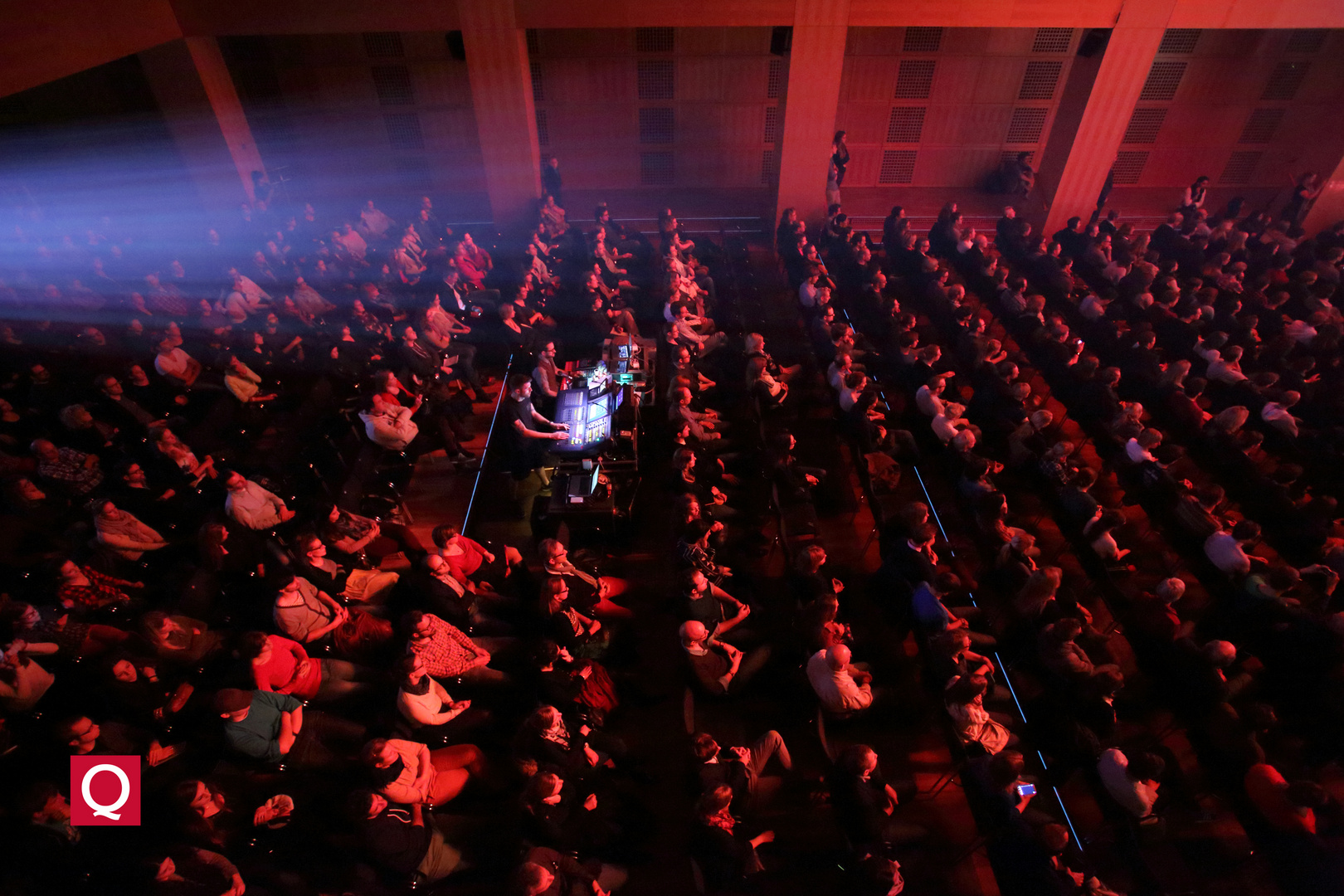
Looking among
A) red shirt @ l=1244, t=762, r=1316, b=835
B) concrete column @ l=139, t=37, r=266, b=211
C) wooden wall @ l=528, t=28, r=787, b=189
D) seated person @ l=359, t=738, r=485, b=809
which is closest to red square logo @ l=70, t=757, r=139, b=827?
seated person @ l=359, t=738, r=485, b=809

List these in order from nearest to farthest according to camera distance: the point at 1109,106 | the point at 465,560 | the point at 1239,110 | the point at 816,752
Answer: the point at 816,752 < the point at 465,560 < the point at 1109,106 < the point at 1239,110

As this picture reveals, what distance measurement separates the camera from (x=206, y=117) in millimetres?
11125

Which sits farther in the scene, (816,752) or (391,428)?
(391,428)

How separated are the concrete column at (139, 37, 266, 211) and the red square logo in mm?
11527

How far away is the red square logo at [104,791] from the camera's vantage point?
11.1 feet

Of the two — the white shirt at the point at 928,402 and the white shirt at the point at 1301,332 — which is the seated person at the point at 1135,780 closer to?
the white shirt at the point at 928,402

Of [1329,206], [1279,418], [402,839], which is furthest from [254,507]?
[1329,206]

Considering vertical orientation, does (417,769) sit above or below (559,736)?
below

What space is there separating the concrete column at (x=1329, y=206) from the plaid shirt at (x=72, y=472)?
19.1 m

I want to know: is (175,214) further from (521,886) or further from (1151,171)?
(1151,171)

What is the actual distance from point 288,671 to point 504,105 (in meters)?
10.2

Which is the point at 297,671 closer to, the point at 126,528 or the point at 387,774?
the point at 387,774

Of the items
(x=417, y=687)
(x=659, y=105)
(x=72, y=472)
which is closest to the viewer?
(x=417, y=687)

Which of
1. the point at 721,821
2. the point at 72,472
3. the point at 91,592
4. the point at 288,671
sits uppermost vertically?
the point at 72,472
